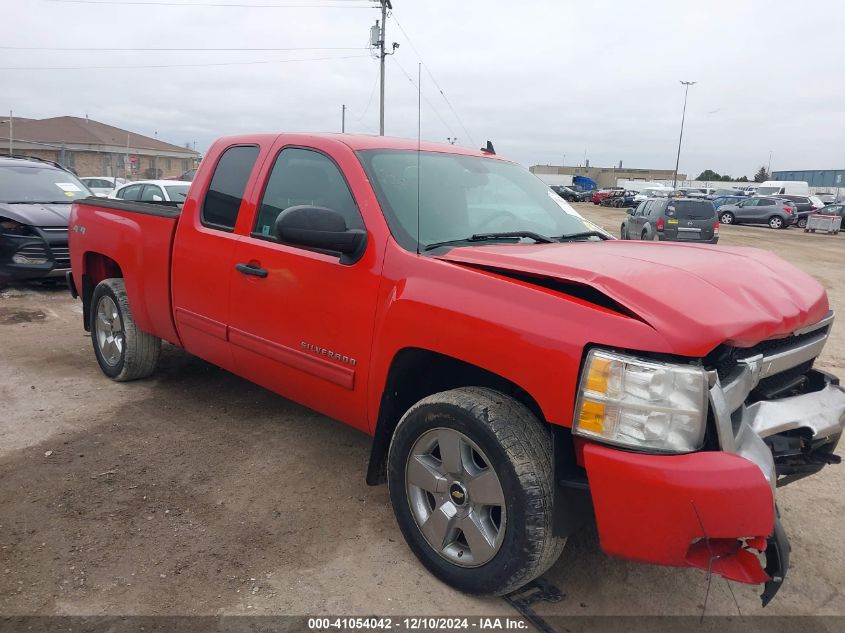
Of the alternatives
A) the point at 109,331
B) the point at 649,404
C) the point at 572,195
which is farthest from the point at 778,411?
the point at 572,195

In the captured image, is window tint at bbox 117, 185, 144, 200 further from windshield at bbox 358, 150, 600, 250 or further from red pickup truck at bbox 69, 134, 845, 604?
windshield at bbox 358, 150, 600, 250

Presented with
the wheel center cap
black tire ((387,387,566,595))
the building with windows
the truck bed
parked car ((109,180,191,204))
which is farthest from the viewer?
the building with windows

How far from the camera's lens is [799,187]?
52.4 metres

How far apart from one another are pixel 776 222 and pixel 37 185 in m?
31.7

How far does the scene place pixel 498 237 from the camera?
320 cm

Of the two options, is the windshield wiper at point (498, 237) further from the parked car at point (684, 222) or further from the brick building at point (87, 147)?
the brick building at point (87, 147)

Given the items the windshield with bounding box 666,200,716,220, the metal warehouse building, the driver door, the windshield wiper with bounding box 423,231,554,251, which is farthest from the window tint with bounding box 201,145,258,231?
the metal warehouse building

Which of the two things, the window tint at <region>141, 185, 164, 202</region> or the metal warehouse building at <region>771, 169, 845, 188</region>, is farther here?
the metal warehouse building at <region>771, 169, 845, 188</region>

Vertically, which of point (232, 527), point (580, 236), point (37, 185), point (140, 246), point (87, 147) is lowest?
point (232, 527)

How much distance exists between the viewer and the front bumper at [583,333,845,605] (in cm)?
204

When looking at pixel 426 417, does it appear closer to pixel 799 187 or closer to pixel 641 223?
pixel 641 223

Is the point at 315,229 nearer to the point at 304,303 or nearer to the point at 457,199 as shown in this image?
the point at 304,303

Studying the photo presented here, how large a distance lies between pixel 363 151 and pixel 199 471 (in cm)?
195

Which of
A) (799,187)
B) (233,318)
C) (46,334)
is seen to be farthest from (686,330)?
(799,187)
